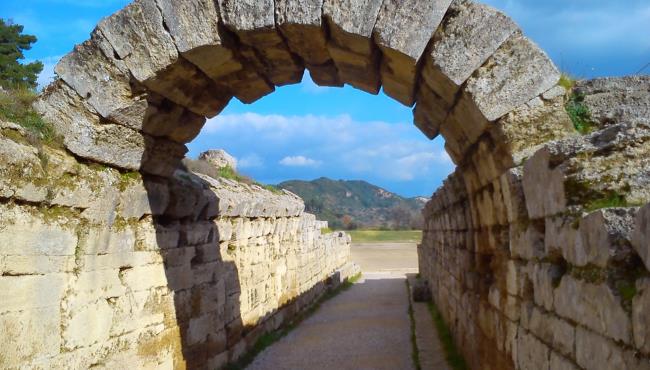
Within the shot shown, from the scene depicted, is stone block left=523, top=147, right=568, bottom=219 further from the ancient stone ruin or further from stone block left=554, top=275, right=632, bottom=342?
stone block left=554, top=275, right=632, bottom=342

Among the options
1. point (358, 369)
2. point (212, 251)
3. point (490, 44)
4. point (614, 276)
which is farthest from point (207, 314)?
point (614, 276)

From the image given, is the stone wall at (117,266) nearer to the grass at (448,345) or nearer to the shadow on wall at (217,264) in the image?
the shadow on wall at (217,264)

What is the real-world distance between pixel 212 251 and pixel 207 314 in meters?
0.86

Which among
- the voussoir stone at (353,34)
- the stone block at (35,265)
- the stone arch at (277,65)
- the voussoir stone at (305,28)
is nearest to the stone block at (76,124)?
the stone arch at (277,65)

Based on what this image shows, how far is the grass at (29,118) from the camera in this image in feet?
17.9

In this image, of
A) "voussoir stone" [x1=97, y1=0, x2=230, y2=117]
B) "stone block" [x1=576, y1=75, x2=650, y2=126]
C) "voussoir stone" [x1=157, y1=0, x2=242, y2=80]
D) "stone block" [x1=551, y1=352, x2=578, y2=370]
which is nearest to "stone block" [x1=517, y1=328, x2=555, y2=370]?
"stone block" [x1=551, y1=352, x2=578, y2=370]

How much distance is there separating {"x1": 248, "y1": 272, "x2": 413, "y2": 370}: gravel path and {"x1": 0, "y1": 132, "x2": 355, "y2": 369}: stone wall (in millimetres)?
748

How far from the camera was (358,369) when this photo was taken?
866 cm

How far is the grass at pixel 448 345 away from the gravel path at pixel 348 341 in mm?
553

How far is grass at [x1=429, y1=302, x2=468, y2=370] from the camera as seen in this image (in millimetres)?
7892

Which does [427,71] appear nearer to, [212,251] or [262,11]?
[262,11]

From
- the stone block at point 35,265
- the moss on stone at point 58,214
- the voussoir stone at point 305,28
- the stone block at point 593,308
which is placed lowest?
the stone block at point 593,308

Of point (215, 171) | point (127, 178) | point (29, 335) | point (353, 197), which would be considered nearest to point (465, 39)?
point (127, 178)

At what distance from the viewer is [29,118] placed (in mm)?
5570
